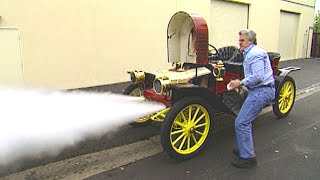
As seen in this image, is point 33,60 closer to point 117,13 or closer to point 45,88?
point 45,88

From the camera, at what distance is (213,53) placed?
19.4 feet

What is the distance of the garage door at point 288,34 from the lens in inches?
731

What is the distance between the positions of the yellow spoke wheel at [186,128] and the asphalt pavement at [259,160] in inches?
6.6

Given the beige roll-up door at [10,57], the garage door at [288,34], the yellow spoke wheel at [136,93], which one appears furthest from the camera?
the garage door at [288,34]

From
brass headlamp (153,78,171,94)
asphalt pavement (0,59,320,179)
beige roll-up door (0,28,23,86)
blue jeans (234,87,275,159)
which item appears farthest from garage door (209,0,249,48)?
blue jeans (234,87,275,159)

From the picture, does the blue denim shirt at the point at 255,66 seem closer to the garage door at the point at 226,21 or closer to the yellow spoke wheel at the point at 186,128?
the yellow spoke wheel at the point at 186,128

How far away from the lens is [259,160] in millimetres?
4223

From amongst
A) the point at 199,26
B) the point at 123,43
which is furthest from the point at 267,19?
the point at 199,26

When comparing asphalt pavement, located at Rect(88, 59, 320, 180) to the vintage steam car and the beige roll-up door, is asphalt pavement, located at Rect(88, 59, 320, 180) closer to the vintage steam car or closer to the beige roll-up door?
the vintage steam car

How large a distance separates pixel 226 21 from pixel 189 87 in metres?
10.9

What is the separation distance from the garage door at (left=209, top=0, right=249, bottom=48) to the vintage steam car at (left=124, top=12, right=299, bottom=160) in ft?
26.4

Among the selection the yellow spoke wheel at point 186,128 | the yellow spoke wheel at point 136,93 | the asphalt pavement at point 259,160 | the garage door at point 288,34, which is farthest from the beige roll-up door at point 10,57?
the garage door at point 288,34

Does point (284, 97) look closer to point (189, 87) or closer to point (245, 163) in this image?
point (245, 163)

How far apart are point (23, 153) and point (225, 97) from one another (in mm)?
3242
